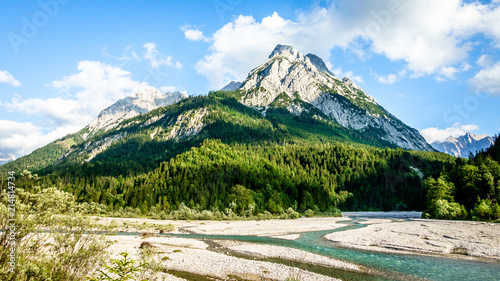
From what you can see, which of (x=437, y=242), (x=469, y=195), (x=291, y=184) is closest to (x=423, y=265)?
(x=437, y=242)

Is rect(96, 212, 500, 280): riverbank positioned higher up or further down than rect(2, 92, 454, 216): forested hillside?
further down

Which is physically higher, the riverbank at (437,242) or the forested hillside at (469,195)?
the forested hillside at (469,195)

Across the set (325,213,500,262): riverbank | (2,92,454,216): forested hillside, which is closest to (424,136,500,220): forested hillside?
(325,213,500,262): riverbank

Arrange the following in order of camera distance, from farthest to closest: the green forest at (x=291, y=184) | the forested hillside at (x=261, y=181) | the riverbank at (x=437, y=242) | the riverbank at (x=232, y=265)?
the forested hillside at (x=261, y=181), the green forest at (x=291, y=184), the riverbank at (x=437, y=242), the riverbank at (x=232, y=265)

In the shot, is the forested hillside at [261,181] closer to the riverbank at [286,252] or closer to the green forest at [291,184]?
the green forest at [291,184]

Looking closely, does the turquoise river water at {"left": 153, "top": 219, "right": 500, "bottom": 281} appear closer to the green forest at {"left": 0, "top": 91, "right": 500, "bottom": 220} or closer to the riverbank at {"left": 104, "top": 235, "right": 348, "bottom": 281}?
the riverbank at {"left": 104, "top": 235, "right": 348, "bottom": 281}

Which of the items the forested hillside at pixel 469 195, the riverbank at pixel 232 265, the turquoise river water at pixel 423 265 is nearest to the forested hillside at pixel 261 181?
the forested hillside at pixel 469 195

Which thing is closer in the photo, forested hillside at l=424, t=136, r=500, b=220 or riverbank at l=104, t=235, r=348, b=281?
riverbank at l=104, t=235, r=348, b=281

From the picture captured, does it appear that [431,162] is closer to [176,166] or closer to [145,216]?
[176,166]

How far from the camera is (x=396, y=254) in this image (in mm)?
33406

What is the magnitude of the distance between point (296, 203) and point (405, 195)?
→ 69462mm

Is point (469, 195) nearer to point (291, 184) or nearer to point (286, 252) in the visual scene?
point (291, 184)

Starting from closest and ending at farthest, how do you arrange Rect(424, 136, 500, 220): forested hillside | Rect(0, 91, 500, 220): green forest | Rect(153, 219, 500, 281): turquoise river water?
1. Rect(153, 219, 500, 281): turquoise river water
2. Rect(424, 136, 500, 220): forested hillside
3. Rect(0, 91, 500, 220): green forest

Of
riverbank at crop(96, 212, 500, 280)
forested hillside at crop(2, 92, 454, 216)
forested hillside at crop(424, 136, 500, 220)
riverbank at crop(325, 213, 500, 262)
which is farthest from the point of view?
forested hillside at crop(2, 92, 454, 216)
